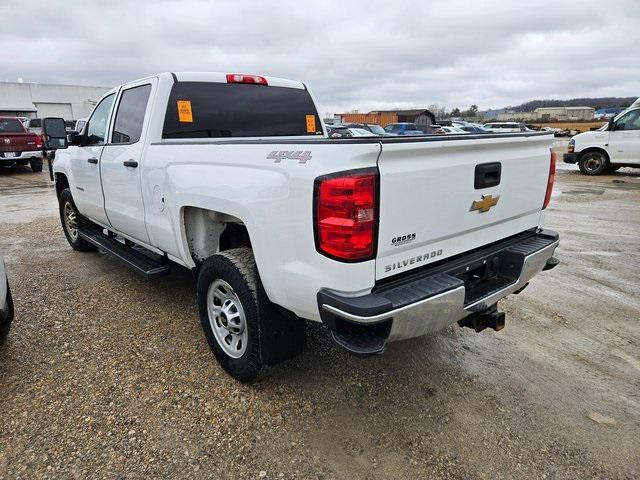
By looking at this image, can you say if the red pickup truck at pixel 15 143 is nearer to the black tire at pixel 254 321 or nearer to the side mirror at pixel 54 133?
the side mirror at pixel 54 133

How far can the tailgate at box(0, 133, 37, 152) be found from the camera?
14867 millimetres

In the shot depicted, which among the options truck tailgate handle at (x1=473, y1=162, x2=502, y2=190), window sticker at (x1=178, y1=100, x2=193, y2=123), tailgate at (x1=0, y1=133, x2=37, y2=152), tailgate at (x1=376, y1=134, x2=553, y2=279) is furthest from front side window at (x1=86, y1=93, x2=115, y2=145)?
tailgate at (x1=0, y1=133, x2=37, y2=152)

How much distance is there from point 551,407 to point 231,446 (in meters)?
1.93

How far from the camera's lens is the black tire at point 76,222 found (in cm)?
556

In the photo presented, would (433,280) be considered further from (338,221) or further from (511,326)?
(511,326)

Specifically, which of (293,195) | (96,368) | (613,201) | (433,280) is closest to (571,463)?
(433,280)

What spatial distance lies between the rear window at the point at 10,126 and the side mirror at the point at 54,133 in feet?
41.0

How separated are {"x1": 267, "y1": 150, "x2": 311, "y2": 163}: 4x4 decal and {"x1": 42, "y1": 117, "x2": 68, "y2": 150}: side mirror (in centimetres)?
379

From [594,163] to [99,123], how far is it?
1466 cm

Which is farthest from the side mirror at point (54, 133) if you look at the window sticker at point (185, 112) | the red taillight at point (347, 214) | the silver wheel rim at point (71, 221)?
the red taillight at point (347, 214)

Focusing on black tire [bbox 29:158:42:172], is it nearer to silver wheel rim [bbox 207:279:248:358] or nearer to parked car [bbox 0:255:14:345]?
parked car [bbox 0:255:14:345]

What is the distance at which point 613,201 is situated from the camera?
31.4ft

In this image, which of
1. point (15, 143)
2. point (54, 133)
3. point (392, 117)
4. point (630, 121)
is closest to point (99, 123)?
point (54, 133)

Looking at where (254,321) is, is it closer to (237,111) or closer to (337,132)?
(237,111)
